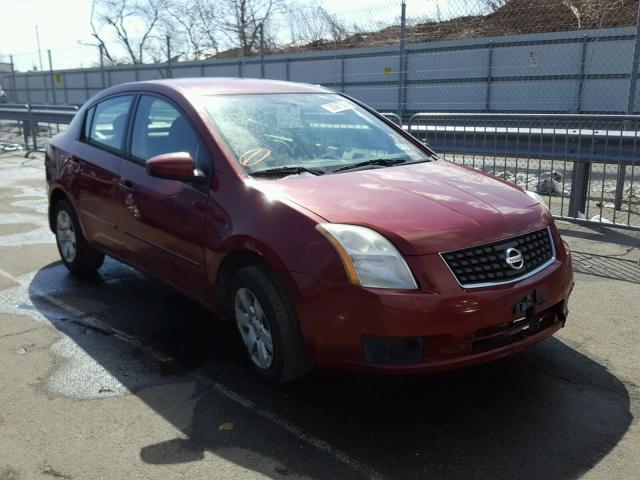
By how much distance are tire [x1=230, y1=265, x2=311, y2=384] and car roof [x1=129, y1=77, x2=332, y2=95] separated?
4.80 feet

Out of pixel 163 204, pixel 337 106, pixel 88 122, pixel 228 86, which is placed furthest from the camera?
pixel 88 122

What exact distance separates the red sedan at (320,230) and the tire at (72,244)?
0.64 m

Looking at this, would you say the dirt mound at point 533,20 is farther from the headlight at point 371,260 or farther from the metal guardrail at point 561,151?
the headlight at point 371,260

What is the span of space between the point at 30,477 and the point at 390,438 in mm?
1630

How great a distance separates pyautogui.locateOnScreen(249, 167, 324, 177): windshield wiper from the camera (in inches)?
141

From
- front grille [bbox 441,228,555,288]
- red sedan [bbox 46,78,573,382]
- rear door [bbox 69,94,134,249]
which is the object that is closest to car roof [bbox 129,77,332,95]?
red sedan [bbox 46,78,573,382]

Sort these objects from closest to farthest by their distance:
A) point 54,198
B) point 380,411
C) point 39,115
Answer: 1. point 380,411
2. point 54,198
3. point 39,115

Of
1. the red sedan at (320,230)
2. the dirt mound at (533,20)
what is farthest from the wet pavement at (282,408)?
the dirt mound at (533,20)

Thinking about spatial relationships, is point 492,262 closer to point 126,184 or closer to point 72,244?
point 126,184

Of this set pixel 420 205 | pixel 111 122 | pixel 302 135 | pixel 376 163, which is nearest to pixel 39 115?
pixel 111 122

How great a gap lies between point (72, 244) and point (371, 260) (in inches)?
140

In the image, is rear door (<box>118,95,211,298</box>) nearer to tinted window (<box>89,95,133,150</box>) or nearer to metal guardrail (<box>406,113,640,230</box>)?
tinted window (<box>89,95,133,150</box>)

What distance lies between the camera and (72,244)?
547cm

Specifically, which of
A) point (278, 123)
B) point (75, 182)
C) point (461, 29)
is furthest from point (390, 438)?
point (461, 29)
